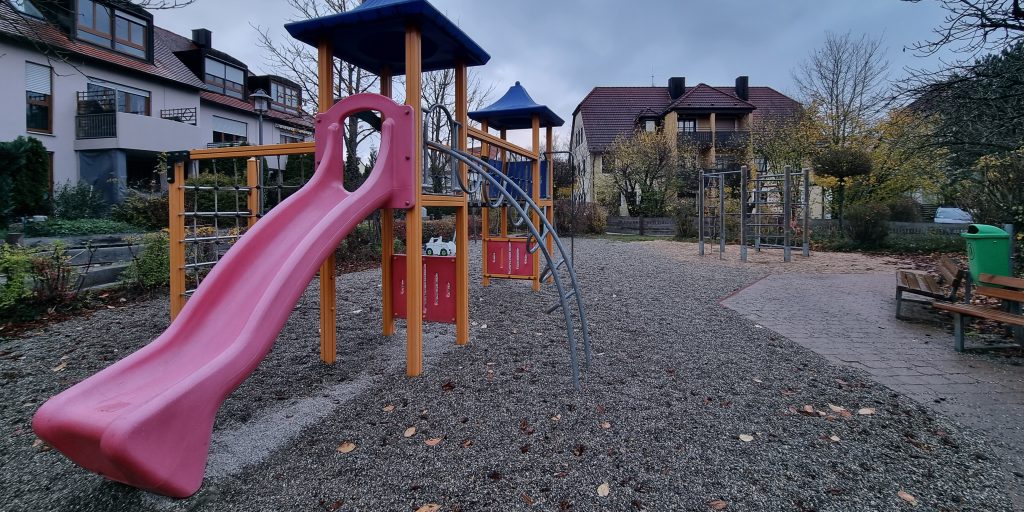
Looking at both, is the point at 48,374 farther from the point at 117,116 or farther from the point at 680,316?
the point at 117,116

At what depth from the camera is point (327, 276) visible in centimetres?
405

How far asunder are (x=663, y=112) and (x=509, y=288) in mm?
26763

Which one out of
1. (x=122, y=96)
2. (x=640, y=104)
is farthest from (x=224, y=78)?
(x=640, y=104)

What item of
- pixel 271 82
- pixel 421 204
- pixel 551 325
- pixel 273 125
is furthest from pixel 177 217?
pixel 271 82

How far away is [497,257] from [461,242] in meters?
3.34

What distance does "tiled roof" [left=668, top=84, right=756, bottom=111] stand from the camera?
30.7 metres

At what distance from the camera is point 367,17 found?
3.66m

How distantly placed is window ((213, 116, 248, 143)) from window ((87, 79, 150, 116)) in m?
3.24

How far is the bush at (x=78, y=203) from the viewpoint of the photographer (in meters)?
14.4

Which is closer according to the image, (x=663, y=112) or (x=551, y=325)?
(x=551, y=325)

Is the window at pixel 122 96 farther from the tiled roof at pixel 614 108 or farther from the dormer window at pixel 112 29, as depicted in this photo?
the tiled roof at pixel 614 108

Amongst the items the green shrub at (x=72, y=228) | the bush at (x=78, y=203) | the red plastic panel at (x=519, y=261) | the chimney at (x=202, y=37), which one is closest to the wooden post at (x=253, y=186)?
the red plastic panel at (x=519, y=261)

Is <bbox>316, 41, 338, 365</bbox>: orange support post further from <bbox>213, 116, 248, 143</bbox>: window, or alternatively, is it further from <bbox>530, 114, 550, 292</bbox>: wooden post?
<bbox>213, 116, 248, 143</bbox>: window

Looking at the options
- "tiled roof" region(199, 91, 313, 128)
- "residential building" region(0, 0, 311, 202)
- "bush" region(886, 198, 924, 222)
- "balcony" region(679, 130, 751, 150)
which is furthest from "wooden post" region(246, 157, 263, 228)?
"balcony" region(679, 130, 751, 150)
